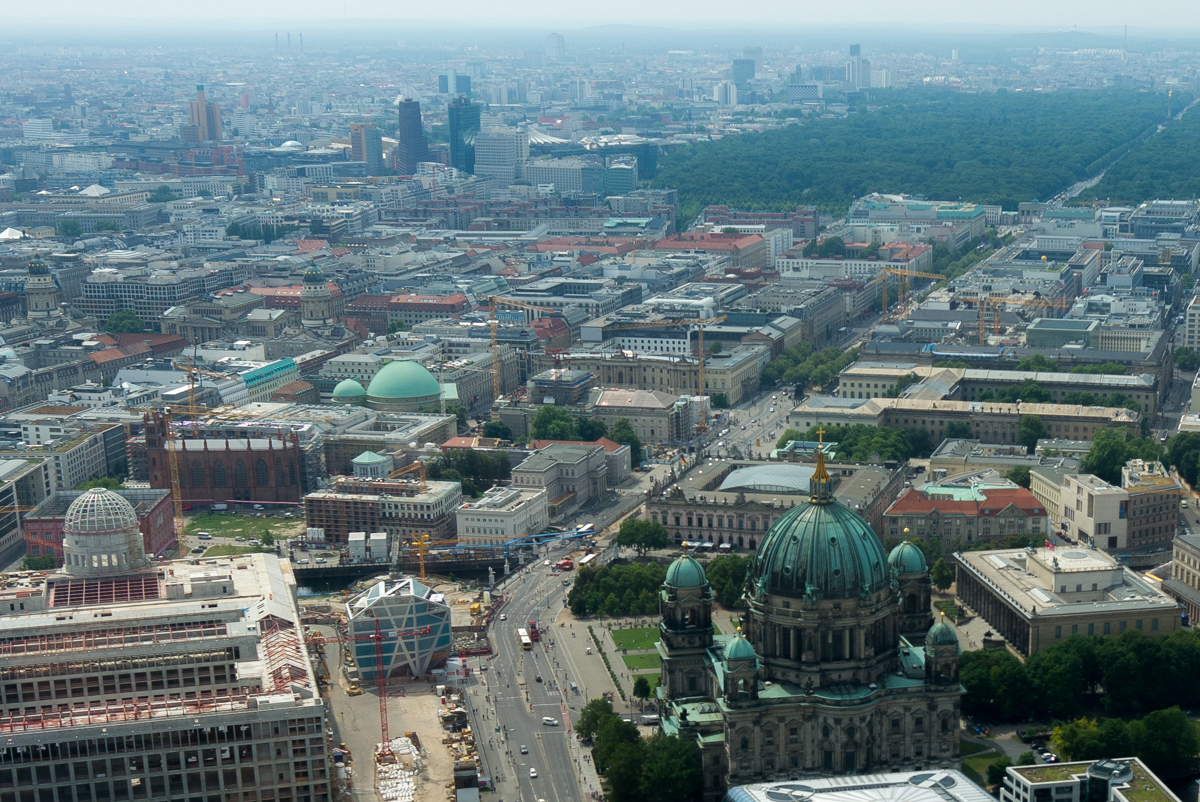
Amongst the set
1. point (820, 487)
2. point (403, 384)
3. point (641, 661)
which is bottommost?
point (641, 661)

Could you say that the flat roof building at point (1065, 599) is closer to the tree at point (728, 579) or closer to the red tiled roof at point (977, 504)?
the red tiled roof at point (977, 504)

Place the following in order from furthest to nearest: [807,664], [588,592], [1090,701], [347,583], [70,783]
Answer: [347,583] < [588,592] < [1090,701] < [807,664] < [70,783]

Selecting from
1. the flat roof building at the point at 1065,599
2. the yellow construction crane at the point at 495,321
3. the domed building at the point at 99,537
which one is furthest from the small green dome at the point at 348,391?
the flat roof building at the point at 1065,599

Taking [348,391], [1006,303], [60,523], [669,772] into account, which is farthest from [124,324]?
[669,772]

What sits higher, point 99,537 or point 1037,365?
point 99,537

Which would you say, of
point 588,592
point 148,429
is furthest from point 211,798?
point 148,429

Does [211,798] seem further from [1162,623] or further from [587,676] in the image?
[1162,623]

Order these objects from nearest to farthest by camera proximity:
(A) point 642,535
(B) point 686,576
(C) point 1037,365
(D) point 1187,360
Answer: (B) point 686,576
(A) point 642,535
(C) point 1037,365
(D) point 1187,360

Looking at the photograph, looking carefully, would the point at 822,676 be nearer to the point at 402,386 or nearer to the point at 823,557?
the point at 823,557
